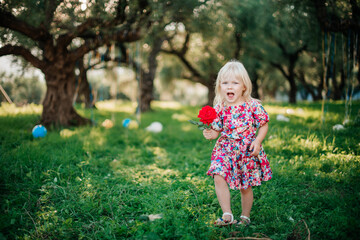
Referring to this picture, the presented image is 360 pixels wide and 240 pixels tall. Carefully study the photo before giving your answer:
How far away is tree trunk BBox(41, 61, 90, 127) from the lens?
691cm

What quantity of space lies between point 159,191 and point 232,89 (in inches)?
72.7

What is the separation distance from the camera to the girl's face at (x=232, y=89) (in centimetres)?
250

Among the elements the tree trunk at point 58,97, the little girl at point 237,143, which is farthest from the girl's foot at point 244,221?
the tree trunk at point 58,97

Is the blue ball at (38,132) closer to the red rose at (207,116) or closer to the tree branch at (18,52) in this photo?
the tree branch at (18,52)

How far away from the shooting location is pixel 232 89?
2.50 m

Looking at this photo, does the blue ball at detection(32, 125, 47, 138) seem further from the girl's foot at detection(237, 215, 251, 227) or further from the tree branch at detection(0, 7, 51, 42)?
the girl's foot at detection(237, 215, 251, 227)

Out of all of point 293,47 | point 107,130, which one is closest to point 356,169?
point 107,130

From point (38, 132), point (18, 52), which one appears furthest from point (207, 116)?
point (18, 52)

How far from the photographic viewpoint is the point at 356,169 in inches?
138

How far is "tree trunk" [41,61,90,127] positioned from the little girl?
5.92 m

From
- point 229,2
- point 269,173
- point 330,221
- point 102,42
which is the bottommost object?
point 330,221

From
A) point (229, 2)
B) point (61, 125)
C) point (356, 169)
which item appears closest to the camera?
point (356, 169)

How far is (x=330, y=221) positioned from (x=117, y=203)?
249 cm

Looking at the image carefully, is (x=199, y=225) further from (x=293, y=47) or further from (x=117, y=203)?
(x=293, y=47)
